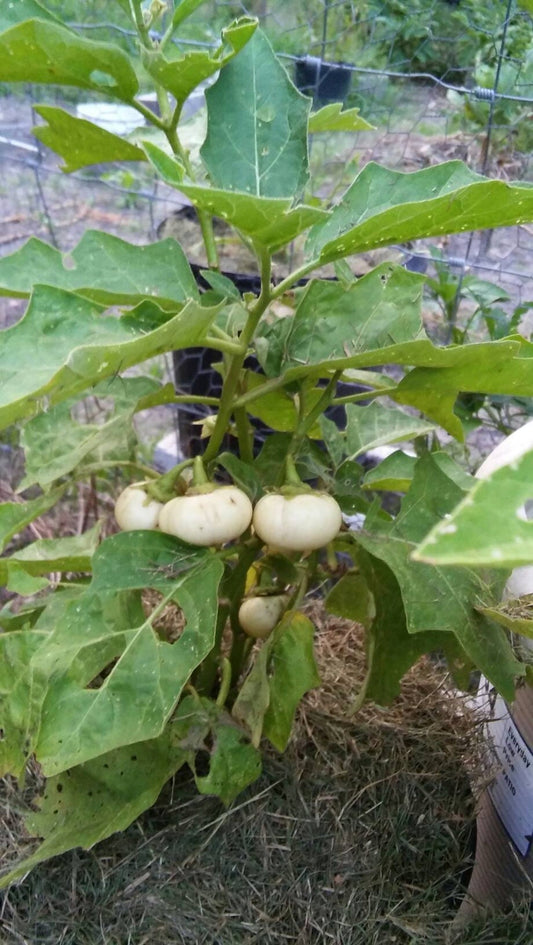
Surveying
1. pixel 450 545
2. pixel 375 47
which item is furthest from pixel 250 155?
pixel 375 47

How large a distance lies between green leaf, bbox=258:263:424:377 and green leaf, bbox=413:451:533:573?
294 millimetres

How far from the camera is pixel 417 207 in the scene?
16.4 inches

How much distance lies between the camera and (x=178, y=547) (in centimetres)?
56

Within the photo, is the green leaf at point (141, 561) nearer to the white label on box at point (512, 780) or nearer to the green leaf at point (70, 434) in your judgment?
the green leaf at point (70, 434)

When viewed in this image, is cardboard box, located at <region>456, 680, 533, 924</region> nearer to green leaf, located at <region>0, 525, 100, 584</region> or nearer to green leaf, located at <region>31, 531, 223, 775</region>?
green leaf, located at <region>31, 531, 223, 775</region>

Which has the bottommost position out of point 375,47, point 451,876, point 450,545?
point 451,876

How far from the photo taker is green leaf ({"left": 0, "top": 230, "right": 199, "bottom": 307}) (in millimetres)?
507

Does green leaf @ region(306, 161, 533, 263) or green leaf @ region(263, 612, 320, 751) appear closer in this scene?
green leaf @ region(306, 161, 533, 263)

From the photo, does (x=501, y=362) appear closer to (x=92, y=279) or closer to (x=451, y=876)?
(x=92, y=279)

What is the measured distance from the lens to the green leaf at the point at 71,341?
1.37 feet

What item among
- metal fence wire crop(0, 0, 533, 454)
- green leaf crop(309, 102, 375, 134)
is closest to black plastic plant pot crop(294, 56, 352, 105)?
metal fence wire crop(0, 0, 533, 454)

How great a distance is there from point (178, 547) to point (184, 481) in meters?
0.06

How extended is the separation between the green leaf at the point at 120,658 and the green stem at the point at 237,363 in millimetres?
76

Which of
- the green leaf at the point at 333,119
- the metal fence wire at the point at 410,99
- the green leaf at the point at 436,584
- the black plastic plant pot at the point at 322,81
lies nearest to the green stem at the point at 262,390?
the green leaf at the point at 436,584
